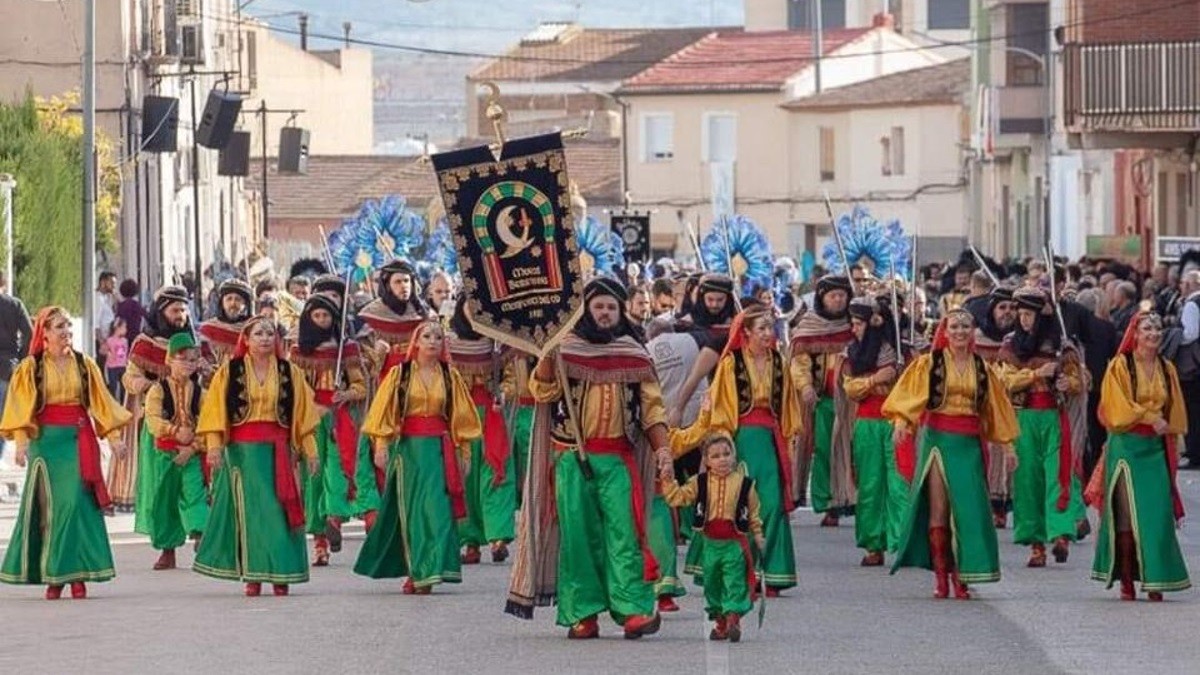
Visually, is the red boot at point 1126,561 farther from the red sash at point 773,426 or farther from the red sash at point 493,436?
the red sash at point 493,436

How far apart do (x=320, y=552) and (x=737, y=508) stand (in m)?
5.58

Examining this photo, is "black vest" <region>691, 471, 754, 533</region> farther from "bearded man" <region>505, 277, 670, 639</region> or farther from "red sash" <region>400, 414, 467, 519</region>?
"red sash" <region>400, 414, 467, 519</region>

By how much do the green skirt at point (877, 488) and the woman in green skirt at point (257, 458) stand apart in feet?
12.5

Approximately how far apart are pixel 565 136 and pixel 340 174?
76881 mm

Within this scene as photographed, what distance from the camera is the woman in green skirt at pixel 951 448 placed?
18062 mm

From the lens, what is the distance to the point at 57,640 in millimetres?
16188

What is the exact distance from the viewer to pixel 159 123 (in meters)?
46.8

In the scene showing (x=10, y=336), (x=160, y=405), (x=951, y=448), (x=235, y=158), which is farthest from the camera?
(x=235, y=158)

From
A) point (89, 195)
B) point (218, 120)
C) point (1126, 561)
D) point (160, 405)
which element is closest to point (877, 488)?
point (1126, 561)

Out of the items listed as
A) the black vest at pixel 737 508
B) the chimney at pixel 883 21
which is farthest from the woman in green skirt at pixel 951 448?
the chimney at pixel 883 21

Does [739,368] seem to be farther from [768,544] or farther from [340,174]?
[340,174]

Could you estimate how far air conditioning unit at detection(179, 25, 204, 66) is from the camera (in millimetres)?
49875

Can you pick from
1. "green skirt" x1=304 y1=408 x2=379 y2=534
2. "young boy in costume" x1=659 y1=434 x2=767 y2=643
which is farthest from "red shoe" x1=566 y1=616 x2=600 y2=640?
"green skirt" x1=304 y1=408 x2=379 y2=534

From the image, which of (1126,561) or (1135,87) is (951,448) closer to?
(1126,561)
